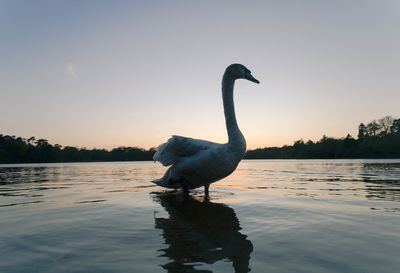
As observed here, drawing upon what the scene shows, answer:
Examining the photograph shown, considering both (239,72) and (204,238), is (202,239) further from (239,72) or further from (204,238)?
(239,72)

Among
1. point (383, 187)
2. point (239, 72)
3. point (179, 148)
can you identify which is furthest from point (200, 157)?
point (383, 187)

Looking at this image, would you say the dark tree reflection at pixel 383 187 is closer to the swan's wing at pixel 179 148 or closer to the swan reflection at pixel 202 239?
the swan reflection at pixel 202 239

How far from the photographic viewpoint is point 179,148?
18.9 feet

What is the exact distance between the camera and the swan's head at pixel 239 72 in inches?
261

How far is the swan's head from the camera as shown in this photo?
6641 millimetres

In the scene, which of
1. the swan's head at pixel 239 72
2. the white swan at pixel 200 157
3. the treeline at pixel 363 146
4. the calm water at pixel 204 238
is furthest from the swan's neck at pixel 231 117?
the treeline at pixel 363 146

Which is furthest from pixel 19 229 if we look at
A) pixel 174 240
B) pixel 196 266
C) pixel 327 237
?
pixel 327 237

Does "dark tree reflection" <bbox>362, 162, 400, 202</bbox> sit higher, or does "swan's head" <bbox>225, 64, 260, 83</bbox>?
"swan's head" <bbox>225, 64, 260, 83</bbox>

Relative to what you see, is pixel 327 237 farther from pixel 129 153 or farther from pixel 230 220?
pixel 129 153

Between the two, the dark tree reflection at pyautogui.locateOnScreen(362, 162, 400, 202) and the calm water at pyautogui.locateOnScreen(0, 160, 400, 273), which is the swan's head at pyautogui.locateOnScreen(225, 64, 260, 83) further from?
the dark tree reflection at pyautogui.locateOnScreen(362, 162, 400, 202)

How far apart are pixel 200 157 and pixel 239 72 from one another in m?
2.46

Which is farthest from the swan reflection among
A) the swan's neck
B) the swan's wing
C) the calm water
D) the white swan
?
the swan's neck

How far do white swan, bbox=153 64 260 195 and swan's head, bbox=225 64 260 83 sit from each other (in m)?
1.06

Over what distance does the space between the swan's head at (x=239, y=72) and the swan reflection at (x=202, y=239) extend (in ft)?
10.9
